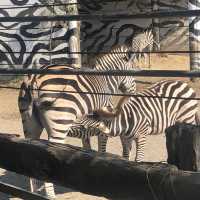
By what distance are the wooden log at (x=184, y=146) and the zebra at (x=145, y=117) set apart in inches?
159

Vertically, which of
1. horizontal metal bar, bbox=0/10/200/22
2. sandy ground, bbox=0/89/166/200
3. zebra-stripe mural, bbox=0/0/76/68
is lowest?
sandy ground, bbox=0/89/166/200

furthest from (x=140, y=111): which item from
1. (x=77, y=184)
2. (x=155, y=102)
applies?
(x=77, y=184)

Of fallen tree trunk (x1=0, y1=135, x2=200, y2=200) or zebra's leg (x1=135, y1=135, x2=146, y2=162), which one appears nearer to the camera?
fallen tree trunk (x1=0, y1=135, x2=200, y2=200)

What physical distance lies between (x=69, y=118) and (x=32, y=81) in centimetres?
67

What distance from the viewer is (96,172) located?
9.30 feet

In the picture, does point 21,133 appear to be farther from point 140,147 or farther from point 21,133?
point 140,147

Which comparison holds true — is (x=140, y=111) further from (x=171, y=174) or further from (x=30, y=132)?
(x=171, y=174)

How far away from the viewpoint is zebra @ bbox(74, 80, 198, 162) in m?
6.88

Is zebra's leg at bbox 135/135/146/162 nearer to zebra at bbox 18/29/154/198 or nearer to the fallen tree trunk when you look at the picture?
zebra at bbox 18/29/154/198

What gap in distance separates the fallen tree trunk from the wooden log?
0.06 m

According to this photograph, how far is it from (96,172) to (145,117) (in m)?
4.34

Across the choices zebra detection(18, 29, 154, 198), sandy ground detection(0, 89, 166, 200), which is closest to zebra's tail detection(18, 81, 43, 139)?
zebra detection(18, 29, 154, 198)

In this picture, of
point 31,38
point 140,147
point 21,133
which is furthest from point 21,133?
point 31,38

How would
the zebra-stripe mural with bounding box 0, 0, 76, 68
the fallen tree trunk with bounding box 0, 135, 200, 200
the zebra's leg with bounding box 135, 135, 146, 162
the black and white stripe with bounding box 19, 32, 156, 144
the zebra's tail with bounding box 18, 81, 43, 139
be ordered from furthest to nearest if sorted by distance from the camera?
the zebra-stripe mural with bounding box 0, 0, 76, 68
the zebra's leg with bounding box 135, 135, 146, 162
the zebra's tail with bounding box 18, 81, 43, 139
the black and white stripe with bounding box 19, 32, 156, 144
the fallen tree trunk with bounding box 0, 135, 200, 200
